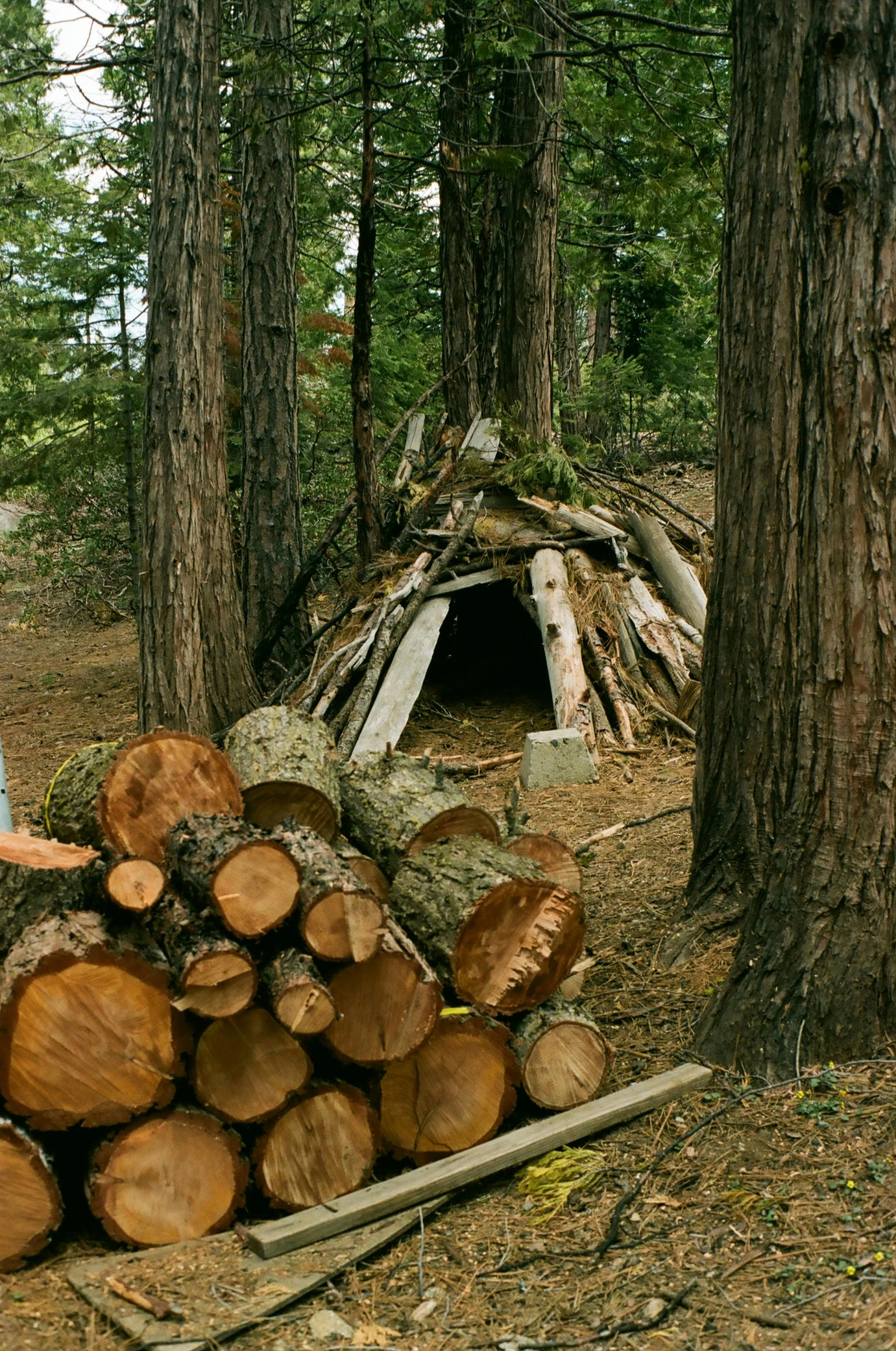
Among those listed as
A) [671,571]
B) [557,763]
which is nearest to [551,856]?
[557,763]

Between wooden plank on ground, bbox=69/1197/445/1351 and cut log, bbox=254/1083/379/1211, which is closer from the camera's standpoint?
wooden plank on ground, bbox=69/1197/445/1351

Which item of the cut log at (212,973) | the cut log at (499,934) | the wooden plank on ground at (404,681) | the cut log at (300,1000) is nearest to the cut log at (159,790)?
the cut log at (212,973)

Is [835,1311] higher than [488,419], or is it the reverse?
[488,419]

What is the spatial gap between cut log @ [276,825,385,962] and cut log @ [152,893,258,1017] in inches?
8.6

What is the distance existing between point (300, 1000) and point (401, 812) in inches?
58.2

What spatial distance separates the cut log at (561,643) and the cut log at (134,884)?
4.87 meters

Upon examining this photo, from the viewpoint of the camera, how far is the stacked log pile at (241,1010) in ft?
10.4

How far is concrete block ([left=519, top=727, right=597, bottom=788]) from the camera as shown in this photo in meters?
7.68

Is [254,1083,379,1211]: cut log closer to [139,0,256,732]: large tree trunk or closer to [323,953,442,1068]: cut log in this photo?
[323,953,442,1068]: cut log

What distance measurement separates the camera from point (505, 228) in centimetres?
1091

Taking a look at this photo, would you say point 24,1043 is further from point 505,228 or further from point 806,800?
point 505,228

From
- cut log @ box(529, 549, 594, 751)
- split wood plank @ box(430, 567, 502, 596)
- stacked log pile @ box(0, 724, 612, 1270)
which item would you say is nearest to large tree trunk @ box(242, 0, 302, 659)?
split wood plank @ box(430, 567, 502, 596)

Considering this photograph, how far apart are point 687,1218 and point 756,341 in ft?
9.97

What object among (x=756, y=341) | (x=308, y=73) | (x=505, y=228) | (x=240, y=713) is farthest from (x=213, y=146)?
(x=756, y=341)
